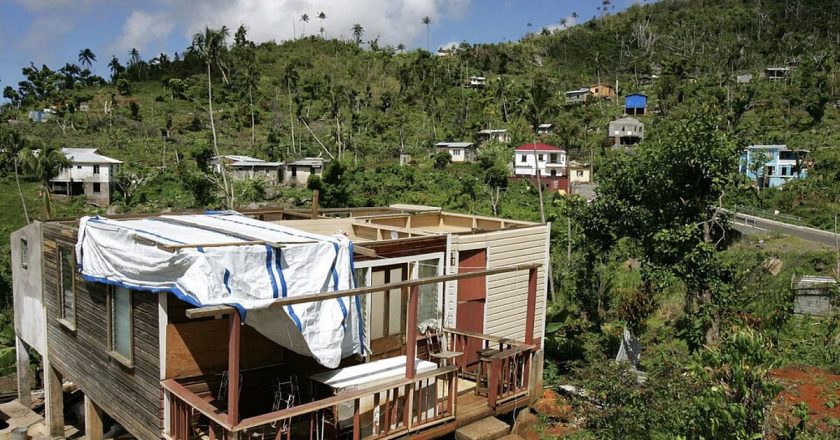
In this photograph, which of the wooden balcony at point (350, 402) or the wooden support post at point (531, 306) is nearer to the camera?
the wooden balcony at point (350, 402)

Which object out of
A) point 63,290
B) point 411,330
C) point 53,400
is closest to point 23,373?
point 53,400

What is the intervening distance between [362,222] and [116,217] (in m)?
4.10

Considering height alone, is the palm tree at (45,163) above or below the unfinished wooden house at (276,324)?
above

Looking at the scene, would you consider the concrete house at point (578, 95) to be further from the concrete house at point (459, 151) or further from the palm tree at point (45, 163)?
the palm tree at point (45, 163)

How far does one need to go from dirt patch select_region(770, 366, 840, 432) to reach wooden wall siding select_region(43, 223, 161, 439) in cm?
908

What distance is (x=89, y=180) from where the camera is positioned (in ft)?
164

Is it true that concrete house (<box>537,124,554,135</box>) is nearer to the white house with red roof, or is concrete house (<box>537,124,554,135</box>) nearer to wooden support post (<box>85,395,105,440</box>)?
the white house with red roof

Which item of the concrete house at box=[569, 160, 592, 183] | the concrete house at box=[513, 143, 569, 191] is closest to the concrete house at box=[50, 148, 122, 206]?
the concrete house at box=[513, 143, 569, 191]

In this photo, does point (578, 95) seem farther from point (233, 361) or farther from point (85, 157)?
point (233, 361)

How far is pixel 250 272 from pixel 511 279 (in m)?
5.52

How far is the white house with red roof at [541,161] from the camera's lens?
194 feet

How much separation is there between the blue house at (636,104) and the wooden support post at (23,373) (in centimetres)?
7285

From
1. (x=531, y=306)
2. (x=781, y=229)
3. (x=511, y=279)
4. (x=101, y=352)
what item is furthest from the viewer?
(x=781, y=229)

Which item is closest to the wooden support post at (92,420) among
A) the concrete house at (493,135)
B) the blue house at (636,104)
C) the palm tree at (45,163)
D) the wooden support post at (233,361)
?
the wooden support post at (233,361)
